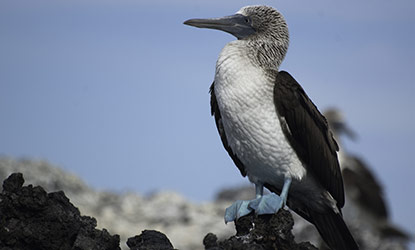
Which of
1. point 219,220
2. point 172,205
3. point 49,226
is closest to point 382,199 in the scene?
point 219,220

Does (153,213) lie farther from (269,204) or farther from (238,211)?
(269,204)

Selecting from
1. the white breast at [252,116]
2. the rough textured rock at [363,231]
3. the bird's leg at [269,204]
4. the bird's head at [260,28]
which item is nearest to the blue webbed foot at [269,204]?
the bird's leg at [269,204]

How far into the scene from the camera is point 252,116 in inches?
240

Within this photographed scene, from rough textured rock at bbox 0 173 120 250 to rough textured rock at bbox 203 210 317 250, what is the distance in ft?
3.47

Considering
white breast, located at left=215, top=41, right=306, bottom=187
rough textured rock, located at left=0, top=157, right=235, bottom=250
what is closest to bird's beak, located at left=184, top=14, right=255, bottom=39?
white breast, located at left=215, top=41, right=306, bottom=187

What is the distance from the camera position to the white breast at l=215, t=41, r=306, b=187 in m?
6.12

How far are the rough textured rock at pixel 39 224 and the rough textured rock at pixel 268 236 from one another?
3.47 ft

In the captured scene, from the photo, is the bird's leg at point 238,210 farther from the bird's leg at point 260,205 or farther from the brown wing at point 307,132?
the brown wing at point 307,132

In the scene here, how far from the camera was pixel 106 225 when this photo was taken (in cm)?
1520

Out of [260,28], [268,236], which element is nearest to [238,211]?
[268,236]

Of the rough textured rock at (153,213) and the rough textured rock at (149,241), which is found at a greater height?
the rough textured rock at (153,213)

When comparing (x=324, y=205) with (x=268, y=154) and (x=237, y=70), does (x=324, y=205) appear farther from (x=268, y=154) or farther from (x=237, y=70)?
(x=237, y=70)

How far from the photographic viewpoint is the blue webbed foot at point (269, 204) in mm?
6082

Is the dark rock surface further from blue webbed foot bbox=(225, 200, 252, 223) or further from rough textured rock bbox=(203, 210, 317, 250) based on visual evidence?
blue webbed foot bbox=(225, 200, 252, 223)
